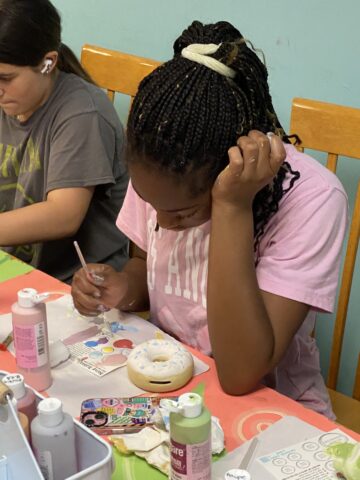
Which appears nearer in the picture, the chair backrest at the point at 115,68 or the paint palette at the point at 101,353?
the paint palette at the point at 101,353

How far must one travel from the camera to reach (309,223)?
100 cm

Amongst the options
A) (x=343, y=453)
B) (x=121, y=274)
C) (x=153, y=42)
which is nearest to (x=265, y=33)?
(x=153, y=42)

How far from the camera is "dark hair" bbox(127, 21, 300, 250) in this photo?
0.91m

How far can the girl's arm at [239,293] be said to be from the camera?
0.93 metres

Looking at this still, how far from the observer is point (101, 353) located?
1049 mm

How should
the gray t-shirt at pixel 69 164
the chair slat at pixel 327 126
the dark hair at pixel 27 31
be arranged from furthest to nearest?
the gray t-shirt at pixel 69 164, the dark hair at pixel 27 31, the chair slat at pixel 327 126

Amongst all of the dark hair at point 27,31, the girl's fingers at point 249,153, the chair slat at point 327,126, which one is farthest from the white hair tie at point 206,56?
the dark hair at point 27,31

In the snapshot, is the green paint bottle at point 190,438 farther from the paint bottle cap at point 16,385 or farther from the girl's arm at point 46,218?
the girl's arm at point 46,218

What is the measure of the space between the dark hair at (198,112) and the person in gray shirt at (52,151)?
0.58 meters

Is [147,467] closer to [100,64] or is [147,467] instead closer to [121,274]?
[121,274]

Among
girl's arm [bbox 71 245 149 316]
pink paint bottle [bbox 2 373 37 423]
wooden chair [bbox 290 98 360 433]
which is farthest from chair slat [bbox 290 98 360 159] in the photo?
pink paint bottle [bbox 2 373 37 423]

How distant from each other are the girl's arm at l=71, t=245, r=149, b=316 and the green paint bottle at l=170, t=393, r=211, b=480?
17.6 inches

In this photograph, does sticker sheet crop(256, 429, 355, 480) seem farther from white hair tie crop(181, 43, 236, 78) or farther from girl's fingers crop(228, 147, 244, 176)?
white hair tie crop(181, 43, 236, 78)

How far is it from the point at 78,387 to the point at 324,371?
39.6 inches
